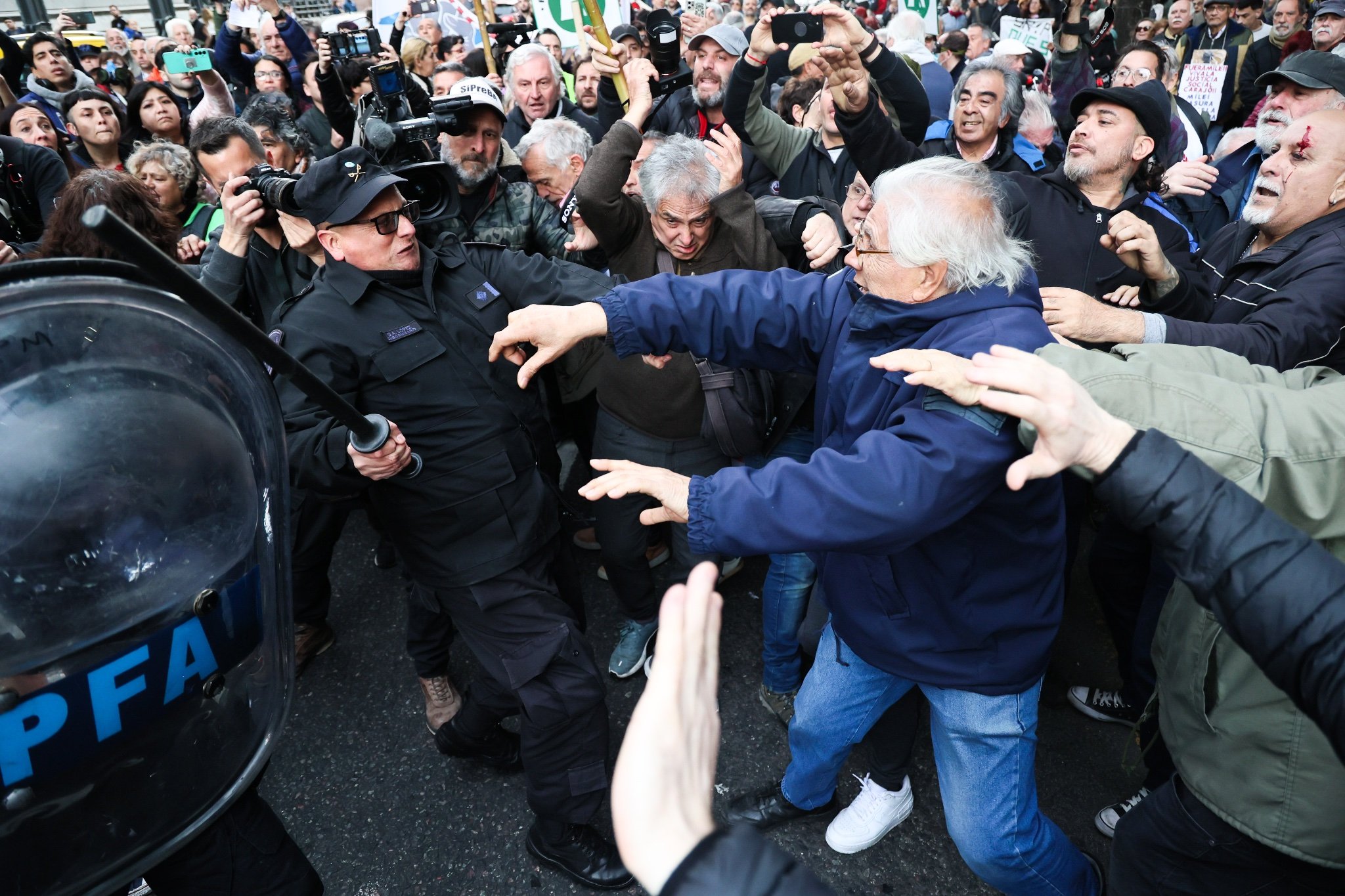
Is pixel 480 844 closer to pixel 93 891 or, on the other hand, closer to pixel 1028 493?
pixel 93 891

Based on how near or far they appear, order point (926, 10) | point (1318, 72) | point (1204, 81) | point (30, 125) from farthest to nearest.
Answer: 1. point (926, 10)
2. point (1204, 81)
3. point (30, 125)
4. point (1318, 72)

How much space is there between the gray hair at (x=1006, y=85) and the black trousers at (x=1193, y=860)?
126 inches

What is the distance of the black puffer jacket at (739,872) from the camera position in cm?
82

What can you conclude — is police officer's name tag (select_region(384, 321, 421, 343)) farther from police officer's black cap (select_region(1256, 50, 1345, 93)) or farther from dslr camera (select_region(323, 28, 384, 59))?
dslr camera (select_region(323, 28, 384, 59))

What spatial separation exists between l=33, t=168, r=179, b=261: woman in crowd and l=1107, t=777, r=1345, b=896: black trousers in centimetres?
316

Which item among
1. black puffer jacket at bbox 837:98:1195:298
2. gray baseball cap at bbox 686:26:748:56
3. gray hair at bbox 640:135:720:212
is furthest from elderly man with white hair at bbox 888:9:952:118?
gray hair at bbox 640:135:720:212

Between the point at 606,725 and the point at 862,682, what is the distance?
77cm

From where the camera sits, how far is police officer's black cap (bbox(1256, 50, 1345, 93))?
3.04 m

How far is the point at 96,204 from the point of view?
2680 mm

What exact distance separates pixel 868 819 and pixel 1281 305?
1.85 meters

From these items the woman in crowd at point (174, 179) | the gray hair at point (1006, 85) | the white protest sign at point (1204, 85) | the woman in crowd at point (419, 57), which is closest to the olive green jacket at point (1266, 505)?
the gray hair at point (1006, 85)

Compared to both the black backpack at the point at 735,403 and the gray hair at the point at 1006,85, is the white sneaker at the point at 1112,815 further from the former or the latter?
the gray hair at the point at 1006,85

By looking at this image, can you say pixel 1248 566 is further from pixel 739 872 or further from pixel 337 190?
pixel 337 190

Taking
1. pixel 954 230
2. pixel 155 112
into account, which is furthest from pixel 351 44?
pixel 954 230
